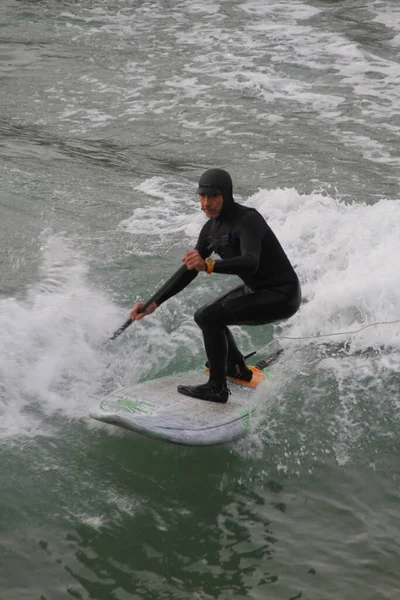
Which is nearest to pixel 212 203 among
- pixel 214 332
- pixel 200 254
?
pixel 200 254

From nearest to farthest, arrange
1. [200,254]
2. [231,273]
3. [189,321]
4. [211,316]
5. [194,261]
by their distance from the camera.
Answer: [194,261] < [231,273] < [211,316] < [200,254] < [189,321]

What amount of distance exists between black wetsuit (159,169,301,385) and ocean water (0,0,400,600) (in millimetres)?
937

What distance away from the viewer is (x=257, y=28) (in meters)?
21.8

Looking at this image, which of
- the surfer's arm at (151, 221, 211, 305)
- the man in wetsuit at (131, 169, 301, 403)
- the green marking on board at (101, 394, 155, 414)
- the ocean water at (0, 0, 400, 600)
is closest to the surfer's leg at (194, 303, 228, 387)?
the man in wetsuit at (131, 169, 301, 403)

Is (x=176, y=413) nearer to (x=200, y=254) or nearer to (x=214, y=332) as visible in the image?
(x=214, y=332)

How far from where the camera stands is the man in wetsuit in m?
6.68

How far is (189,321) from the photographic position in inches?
374

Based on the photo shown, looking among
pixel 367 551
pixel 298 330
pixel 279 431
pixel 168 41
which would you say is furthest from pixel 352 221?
pixel 168 41

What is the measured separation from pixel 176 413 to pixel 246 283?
1.25m

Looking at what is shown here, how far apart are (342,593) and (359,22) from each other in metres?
19.0

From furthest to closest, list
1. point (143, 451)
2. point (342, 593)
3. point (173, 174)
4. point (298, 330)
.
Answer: point (173, 174) < point (298, 330) < point (143, 451) < point (342, 593)

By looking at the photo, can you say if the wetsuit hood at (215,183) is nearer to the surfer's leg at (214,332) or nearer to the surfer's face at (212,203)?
the surfer's face at (212,203)

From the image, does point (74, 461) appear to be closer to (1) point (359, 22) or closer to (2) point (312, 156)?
(2) point (312, 156)

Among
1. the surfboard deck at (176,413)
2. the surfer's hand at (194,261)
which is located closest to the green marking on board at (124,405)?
the surfboard deck at (176,413)
